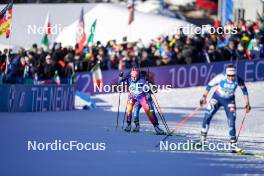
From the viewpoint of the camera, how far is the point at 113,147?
14.1 metres

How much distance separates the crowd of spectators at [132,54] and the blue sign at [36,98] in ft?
3.39

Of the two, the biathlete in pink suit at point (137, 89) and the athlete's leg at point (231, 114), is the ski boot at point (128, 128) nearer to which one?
the biathlete in pink suit at point (137, 89)

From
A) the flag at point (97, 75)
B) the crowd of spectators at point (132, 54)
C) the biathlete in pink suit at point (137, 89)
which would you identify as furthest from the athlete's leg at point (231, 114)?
the flag at point (97, 75)

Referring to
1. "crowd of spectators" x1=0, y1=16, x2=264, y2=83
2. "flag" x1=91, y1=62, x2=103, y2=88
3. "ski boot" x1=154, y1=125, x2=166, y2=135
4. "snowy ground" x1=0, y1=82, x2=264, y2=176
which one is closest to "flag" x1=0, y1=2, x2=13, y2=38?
"crowd of spectators" x1=0, y1=16, x2=264, y2=83

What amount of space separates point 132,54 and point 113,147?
11.2 metres

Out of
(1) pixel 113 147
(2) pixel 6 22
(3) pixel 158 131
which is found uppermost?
(2) pixel 6 22

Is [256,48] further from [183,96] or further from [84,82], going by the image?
[84,82]

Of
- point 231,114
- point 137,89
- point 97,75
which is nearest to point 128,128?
point 137,89

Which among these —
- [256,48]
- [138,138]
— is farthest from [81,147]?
[256,48]

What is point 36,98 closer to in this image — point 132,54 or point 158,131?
point 158,131

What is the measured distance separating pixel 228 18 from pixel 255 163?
1670cm

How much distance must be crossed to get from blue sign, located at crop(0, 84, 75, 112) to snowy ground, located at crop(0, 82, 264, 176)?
1.53 ft

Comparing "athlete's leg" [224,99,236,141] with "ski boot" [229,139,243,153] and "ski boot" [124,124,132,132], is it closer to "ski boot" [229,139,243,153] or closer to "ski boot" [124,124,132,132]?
"ski boot" [229,139,243,153]

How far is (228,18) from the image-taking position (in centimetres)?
2912
